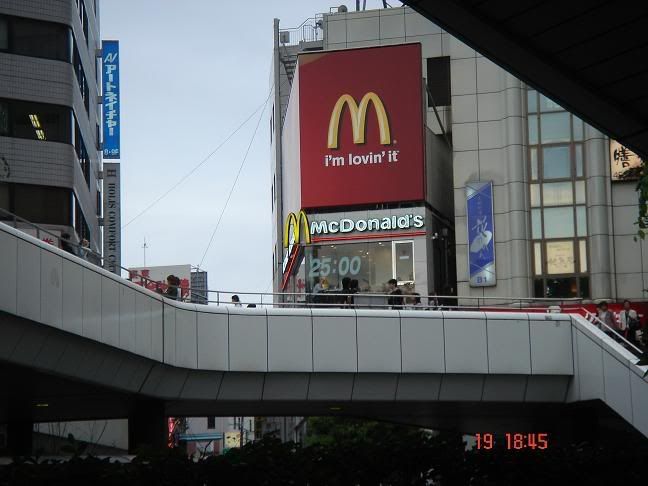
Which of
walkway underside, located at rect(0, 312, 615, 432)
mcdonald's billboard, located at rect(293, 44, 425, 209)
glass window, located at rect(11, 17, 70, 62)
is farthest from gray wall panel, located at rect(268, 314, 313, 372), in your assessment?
mcdonald's billboard, located at rect(293, 44, 425, 209)

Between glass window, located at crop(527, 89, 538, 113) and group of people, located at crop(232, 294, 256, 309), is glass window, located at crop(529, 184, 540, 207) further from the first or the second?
group of people, located at crop(232, 294, 256, 309)

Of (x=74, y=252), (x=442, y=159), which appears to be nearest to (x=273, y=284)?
(x=442, y=159)

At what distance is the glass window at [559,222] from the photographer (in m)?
55.7

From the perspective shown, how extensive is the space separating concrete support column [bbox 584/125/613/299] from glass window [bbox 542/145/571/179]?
84 cm

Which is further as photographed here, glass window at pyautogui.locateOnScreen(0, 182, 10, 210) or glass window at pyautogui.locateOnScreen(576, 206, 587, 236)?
glass window at pyautogui.locateOnScreen(576, 206, 587, 236)

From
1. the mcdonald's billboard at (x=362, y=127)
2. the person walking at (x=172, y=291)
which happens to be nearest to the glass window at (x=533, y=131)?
the mcdonald's billboard at (x=362, y=127)

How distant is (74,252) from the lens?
2906 centimetres

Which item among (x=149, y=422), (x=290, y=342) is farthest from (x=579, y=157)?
(x=149, y=422)

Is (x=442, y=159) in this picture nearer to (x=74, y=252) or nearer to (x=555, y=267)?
(x=555, y=267)

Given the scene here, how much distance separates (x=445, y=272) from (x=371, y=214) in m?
5.35

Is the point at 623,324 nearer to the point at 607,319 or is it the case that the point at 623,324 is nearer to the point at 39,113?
the point at 607,319

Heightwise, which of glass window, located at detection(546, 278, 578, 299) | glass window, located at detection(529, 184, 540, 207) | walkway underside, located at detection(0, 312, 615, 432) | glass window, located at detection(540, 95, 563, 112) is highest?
glass window, located at detection(540, 95, 563, 112)

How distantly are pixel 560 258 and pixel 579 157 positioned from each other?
4.57 m

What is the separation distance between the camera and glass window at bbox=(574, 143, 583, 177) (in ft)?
182
